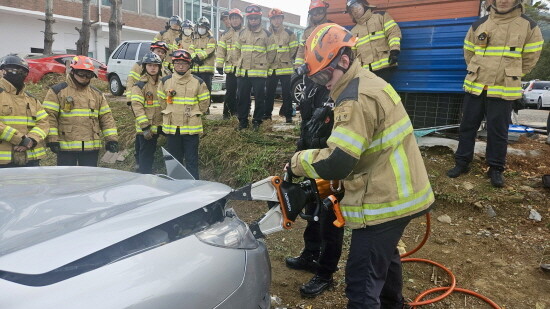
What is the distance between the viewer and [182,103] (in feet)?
16.5

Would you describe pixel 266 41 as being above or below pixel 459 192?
above

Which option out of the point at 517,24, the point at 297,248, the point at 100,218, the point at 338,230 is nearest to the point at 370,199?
the point at 338,230

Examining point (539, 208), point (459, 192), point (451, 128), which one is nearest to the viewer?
point (539, 208)

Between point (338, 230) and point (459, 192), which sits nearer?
→ point (338, 230)

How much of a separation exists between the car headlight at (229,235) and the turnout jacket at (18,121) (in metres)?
3.19

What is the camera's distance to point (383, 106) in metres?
2.06

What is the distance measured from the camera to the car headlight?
1.74 m

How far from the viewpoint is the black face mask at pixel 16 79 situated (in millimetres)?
4137

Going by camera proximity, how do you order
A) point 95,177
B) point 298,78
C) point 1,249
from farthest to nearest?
point 298,78 → point 95,177 → point 1,249

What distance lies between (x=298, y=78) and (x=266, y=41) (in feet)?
3.05

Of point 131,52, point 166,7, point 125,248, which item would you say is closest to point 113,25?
point 131,52

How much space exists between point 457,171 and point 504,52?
1.38 meters

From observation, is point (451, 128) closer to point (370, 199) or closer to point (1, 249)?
point (370, 199)

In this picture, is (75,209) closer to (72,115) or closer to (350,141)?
(350,141)
